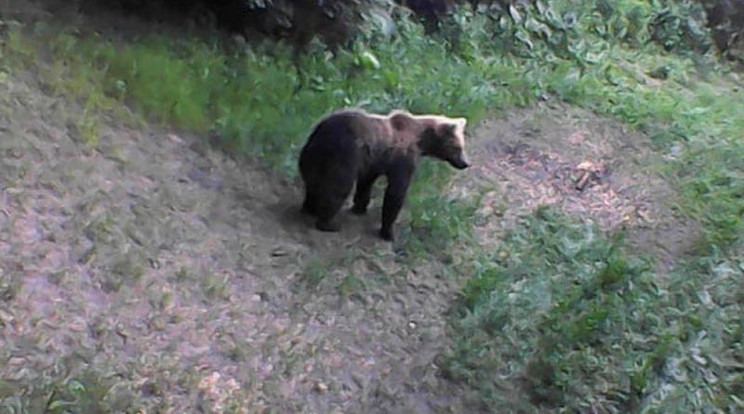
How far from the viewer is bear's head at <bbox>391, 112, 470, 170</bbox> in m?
8.30

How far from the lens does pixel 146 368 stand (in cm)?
568

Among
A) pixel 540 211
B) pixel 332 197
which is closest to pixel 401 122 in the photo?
pixel 332 197

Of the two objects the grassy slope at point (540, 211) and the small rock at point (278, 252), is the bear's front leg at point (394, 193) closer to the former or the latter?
the grassy slope at point (540, 211)

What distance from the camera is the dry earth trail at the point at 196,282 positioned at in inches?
228

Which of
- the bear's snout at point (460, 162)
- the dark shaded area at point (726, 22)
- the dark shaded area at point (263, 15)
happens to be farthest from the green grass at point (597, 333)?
the dark shaded area at point (726, 22)

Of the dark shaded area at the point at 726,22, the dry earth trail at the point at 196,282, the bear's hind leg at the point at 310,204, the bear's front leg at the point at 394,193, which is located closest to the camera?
the dry earth trail at the point at 196,282

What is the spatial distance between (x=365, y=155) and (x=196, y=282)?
169 centimetres

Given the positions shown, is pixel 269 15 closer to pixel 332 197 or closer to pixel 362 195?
pixel 362 195

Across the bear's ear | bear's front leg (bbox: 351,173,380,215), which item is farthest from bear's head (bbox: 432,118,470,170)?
bear's front leg (bbox: 351,173,380,215)

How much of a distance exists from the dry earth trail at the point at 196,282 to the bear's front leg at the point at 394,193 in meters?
0.18

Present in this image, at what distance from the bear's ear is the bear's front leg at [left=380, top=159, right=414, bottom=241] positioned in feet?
0.94

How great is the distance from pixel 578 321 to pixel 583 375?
1.70ft

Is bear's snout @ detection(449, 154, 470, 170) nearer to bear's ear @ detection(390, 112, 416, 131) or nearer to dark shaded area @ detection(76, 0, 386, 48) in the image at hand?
bear's ear @ detection(390, 112, 416, 131)

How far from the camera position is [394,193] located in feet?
26.1
